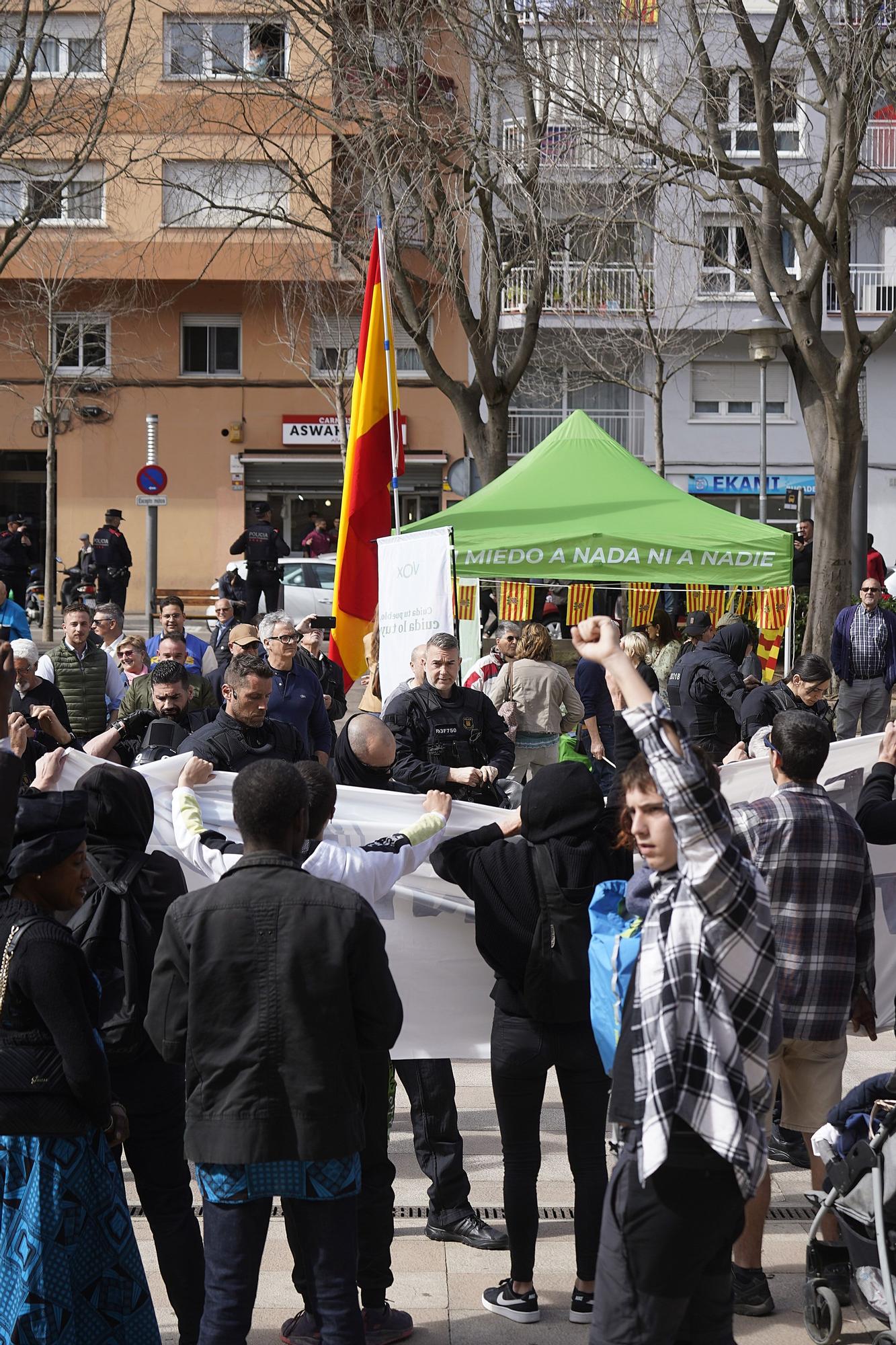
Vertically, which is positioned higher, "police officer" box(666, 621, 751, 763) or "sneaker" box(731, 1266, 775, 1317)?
"police officer" box(666, 621, 751, 763)

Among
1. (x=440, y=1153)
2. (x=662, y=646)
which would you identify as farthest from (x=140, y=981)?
(x=662, y=646)

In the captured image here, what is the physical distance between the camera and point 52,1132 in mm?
3541

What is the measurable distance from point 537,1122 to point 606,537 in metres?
8.75

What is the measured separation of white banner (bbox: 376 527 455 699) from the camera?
1161cm

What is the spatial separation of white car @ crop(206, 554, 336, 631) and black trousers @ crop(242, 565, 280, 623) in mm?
2534

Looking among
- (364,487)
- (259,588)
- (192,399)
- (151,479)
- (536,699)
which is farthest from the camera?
(192,399)

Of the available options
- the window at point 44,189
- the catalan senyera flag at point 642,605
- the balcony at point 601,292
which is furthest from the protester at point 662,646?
the balcony at point 601,292

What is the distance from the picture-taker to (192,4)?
2595 centimetres

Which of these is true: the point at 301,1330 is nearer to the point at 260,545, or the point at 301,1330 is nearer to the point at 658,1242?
the point at 658,1242

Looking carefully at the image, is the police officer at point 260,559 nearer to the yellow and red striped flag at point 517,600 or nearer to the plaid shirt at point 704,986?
the yellow and red striped flag at point 517,600

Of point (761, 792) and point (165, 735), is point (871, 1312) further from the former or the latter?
point (165, 735)

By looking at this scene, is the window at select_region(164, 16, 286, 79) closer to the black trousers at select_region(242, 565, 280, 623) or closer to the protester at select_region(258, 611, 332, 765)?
the black trousers at select_region(242, 565, 280, 623)

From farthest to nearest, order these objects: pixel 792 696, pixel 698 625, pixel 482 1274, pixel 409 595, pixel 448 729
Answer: pixel 698 625, pixel 409 595, pixel 792 696, pixel 448 729, pixel 482 1274

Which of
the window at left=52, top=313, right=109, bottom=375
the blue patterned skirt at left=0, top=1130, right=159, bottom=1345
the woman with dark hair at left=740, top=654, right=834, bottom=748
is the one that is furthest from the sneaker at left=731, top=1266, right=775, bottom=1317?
the window at left=52, top=313, right=109, bottom=375
